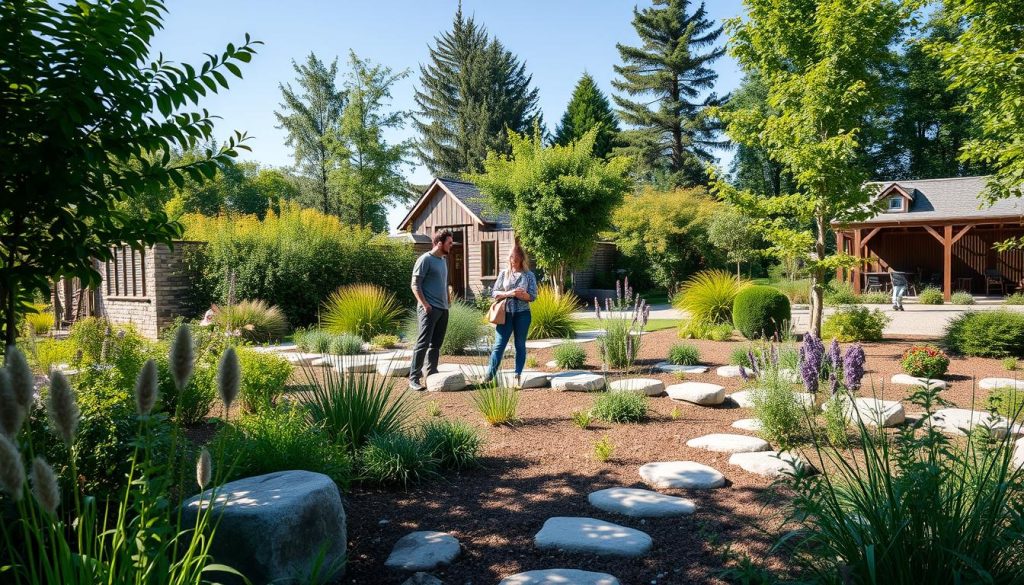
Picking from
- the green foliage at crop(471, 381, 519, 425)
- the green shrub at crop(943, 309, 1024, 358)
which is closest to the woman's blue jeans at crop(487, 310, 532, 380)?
the green foliage at crop(471, 381, 519, 425)

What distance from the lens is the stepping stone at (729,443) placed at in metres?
4.60

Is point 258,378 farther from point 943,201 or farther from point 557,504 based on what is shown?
point 943,201

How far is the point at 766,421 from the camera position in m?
4.73

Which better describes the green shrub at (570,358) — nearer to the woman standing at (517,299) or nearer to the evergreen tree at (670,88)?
the woman standing at (517,299)

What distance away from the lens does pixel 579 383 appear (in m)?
6.95

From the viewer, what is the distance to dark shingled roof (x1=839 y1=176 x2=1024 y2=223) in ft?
73.1

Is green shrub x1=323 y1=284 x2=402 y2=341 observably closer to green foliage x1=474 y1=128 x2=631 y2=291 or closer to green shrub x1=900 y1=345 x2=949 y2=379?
green foliage x1=474 y1=128 x2=631 y2=291

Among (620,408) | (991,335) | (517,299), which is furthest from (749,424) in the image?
(991,335)

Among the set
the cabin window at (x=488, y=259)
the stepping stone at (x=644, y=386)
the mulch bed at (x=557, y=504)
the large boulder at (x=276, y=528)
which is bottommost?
the mulch bed at (x=557, y=504)

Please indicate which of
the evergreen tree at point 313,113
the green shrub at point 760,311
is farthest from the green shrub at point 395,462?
the evergreen tree at point 313,113

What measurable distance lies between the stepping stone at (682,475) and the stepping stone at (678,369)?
369 centimetres

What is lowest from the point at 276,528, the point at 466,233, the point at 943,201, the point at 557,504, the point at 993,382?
the point at 557,504

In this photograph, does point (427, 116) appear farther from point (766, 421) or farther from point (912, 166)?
point (766, 421)

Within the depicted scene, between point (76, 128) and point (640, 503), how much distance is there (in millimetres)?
3082
